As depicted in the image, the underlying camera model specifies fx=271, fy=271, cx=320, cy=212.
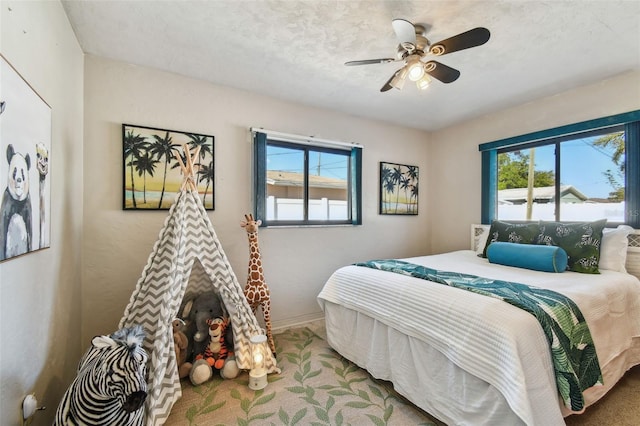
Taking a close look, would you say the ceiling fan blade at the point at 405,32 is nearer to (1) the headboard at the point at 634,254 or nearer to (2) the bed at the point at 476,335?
(2) the bed at the point at 476,335

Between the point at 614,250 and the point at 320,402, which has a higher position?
the point at 614,250

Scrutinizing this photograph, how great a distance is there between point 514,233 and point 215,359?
2.89 metres

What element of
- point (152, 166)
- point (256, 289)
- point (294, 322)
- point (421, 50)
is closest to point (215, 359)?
point (256, 289)

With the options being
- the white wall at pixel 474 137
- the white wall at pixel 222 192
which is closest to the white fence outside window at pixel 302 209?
the white wall at pixel 222 192

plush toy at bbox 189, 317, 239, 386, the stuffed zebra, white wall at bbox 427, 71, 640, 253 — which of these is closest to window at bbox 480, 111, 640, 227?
white wall at bbox 427, 71, 640, 253

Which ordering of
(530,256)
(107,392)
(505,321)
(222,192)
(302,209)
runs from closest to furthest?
(107,392), (505,321), (530,256), (222,192), (302,209)

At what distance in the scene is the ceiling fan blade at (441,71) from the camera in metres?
1.77

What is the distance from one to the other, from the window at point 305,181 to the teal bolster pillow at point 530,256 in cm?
145

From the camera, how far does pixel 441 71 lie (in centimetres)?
182

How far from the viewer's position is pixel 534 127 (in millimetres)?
2973

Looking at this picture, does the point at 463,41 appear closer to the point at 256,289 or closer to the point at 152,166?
the point at 256,289

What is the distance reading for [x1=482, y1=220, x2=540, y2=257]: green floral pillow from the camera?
2508mm

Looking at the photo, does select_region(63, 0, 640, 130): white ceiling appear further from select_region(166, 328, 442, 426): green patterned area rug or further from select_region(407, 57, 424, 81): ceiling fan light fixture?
select_region(166, 328, 442, 426): green patterned area rug

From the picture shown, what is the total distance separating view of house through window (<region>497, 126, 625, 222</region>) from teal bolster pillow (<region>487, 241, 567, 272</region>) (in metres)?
0.91
